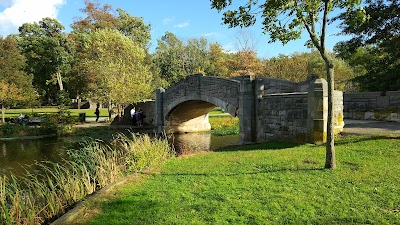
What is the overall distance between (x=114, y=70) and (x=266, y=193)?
21.9 metres

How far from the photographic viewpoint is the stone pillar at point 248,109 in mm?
12500

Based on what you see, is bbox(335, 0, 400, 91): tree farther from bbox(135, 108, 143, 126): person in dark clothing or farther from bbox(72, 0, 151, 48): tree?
bbox(72, 0, 151, 48): tree

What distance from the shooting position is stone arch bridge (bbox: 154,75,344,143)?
930cm

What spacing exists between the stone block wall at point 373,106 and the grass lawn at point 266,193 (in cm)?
564

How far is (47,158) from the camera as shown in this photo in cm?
1258

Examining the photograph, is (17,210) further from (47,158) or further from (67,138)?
(67,138)

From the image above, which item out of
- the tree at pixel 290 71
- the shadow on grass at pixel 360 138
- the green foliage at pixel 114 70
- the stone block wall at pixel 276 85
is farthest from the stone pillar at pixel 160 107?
the tree at pixel 290 71

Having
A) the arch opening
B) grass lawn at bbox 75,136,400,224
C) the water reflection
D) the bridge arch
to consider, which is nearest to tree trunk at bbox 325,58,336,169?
grass lawn at bbox 75,136,400,224

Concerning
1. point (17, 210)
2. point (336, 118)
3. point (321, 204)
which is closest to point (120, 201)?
point (17, 210)

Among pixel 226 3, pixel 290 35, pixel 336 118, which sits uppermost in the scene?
pixel 226 3

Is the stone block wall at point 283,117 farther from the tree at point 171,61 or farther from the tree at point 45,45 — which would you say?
the tree at point 45,45

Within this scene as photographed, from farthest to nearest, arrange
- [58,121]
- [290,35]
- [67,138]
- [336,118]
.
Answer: [58,121]
[67,138]
[336,118]
[290,35]

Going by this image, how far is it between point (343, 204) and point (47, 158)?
1142 cm

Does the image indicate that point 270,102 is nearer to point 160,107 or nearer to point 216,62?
point 160,107
